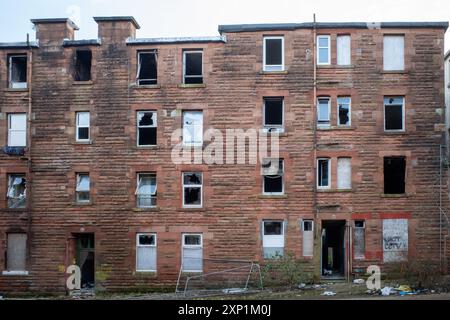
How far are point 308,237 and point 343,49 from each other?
986 cm

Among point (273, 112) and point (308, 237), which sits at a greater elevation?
point (273, 112)

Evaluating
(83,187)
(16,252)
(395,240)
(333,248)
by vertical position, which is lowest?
(16,252)

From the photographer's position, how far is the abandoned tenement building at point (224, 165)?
2920 centimetres

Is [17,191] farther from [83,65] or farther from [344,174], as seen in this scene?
[344,174]

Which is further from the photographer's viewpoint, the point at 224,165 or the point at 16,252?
the point at 16,252

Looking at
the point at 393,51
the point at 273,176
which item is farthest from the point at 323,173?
the point at 393,51

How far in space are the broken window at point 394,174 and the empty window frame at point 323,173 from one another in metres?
2.93

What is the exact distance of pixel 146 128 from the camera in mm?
30688

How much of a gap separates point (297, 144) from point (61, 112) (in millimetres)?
12601

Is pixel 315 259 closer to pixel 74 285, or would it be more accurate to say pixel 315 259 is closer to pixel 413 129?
pixel 413 129

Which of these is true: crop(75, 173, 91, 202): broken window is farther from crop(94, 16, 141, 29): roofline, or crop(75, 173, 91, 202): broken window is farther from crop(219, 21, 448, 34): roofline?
crop(219, 21, 448, 34): roofline

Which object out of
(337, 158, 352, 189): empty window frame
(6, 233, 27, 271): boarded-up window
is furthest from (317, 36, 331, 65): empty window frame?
(6, 233, 27, 271): boarded-up window

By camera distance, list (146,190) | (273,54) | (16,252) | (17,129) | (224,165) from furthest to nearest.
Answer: (17,129) < (16,252) < (146,190) < (273,54) < (224,165)

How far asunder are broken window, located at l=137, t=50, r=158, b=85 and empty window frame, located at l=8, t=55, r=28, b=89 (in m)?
6.34
